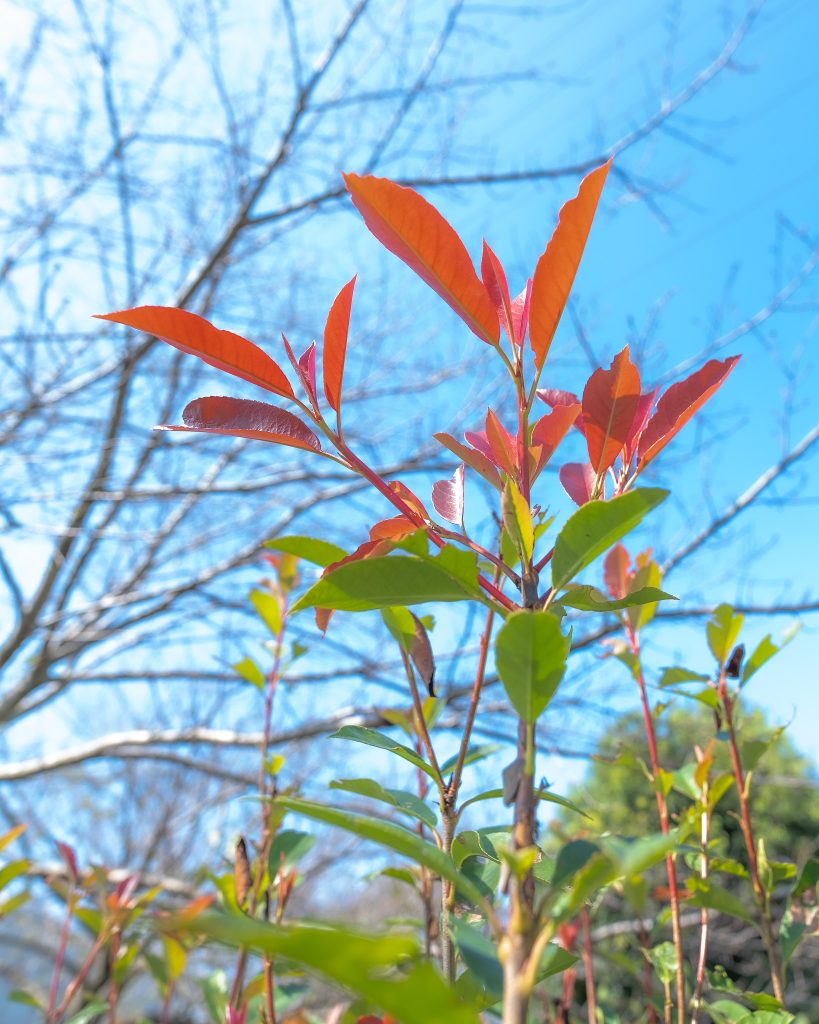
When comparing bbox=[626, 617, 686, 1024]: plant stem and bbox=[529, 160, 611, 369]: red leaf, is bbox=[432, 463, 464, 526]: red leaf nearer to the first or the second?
bbox=[529, 160, 611, 369]: red leaf

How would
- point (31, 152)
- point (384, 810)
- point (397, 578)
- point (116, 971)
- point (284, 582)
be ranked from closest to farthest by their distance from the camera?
point (397, 578) → point (116, 971) → point (284, 582) → point (31, 152) → point (384, 810)

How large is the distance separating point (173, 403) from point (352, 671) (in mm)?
2104

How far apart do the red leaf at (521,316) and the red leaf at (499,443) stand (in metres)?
0.06

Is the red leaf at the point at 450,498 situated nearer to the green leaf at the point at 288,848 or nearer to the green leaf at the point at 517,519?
the green leaf at the point at 517,519

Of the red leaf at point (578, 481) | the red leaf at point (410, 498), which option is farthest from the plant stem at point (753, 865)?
the red leaf at point (410, 498)

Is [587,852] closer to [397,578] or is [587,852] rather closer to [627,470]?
[397,578]

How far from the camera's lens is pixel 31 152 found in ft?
11.3

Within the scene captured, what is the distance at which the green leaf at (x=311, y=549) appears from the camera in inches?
20.6

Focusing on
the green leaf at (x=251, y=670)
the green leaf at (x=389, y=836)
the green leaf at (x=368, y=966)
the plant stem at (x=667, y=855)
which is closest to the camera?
the green leaf at (x=368, y=966)

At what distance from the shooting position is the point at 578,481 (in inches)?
24.4

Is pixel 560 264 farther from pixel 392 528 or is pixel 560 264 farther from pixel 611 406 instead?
pixel 392 528

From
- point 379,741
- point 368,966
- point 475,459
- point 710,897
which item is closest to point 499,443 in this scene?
point 475,459

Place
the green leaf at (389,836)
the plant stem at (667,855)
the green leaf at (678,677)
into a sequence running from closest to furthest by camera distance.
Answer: the green leaf at (389,836) → the plant stem at (667,855) → the green leaf at (678,677)

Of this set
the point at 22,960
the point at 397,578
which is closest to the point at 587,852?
the point at 397,578
